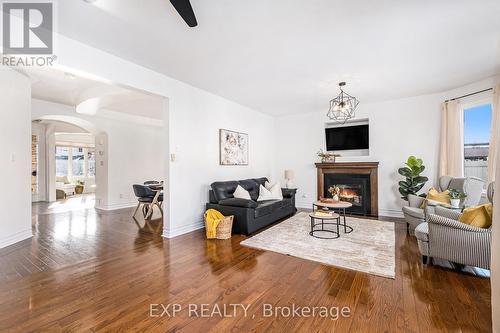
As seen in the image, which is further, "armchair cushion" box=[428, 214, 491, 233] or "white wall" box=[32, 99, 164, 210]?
"white wall" box=[32, 99, 164, 210]

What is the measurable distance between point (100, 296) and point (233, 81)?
361 centimetres

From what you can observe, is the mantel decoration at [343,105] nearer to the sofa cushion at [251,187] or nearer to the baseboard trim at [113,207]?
the sofa cushion at [251,187]

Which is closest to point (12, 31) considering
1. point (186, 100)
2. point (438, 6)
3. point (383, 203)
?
point (186, 100)

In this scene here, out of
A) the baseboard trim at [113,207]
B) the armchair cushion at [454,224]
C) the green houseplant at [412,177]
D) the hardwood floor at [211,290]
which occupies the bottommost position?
the baseboard trim at [113,207]

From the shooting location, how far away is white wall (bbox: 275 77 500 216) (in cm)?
495

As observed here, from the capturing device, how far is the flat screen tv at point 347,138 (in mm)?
5672

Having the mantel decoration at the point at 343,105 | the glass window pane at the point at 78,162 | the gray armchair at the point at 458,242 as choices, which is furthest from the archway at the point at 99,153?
the gray armchair at the point at 458,242

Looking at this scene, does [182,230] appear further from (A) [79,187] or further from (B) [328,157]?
(A) [79,187]

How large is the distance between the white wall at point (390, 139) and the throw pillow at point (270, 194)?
1.57 m

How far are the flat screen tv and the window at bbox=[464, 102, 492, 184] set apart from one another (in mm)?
1813

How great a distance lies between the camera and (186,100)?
4.25m

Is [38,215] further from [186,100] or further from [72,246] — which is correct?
[186,100]

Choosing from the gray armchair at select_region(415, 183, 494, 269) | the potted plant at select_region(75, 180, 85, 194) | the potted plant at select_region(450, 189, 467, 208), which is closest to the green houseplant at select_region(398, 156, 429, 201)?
the potted plant at select_region(450, 189, 467, 208)

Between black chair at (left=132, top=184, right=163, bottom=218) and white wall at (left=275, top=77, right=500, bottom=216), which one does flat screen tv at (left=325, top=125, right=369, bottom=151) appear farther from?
black chair at (left=132, top=184, right=163, bottom=218)
